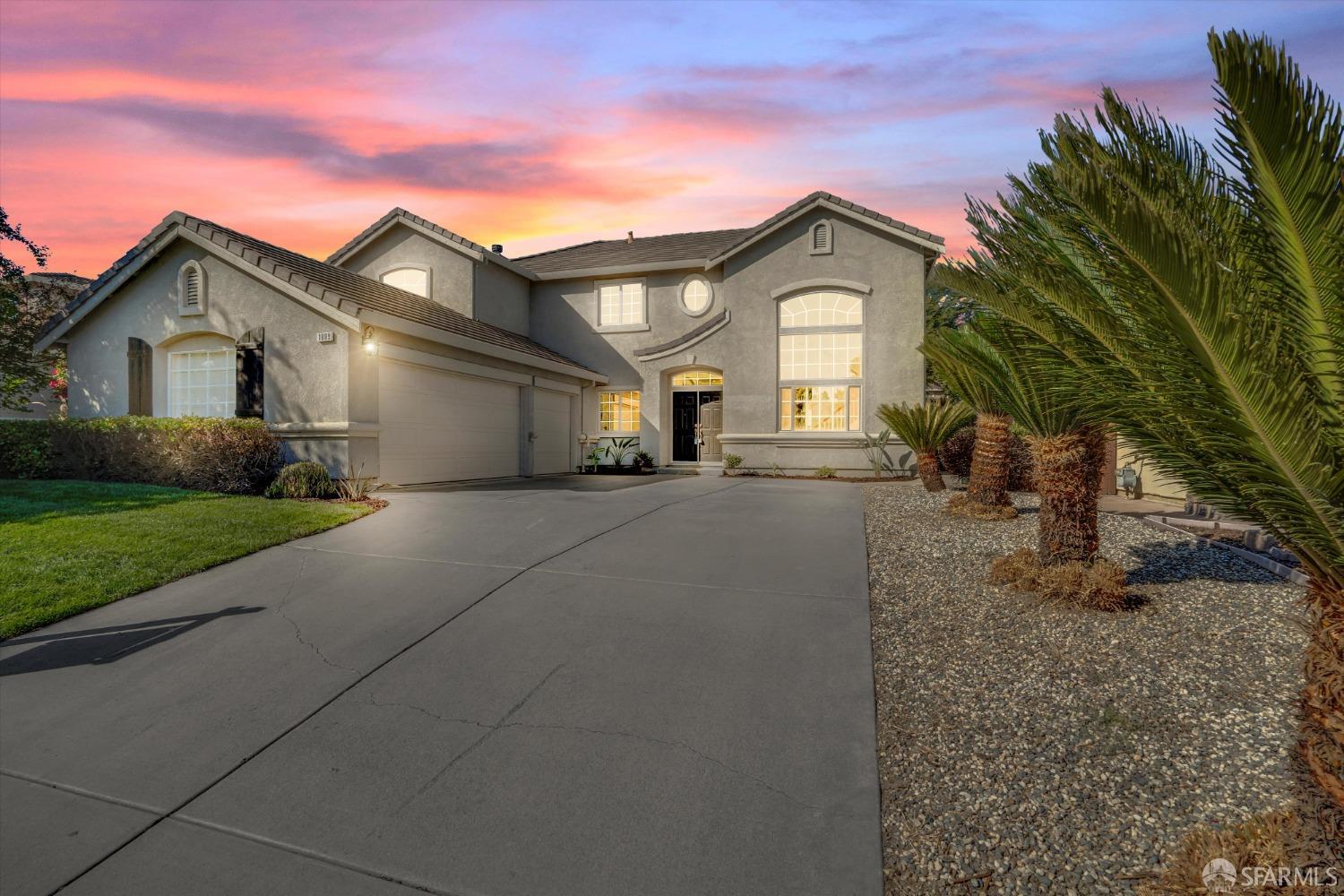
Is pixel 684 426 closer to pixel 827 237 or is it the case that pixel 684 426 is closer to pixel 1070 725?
pixel 827 237

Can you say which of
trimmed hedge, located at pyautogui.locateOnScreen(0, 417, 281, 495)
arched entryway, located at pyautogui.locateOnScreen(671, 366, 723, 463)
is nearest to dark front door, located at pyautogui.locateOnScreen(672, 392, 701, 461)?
arched entryway, located at pyautogui.locateOnScreen(671, 366, 723, 463)

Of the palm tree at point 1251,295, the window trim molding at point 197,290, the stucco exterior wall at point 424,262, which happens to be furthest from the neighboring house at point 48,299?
the palm tree at point 1251,295

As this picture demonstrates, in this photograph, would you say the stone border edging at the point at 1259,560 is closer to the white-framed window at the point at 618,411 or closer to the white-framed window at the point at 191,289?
the white-framed window at the point at 618,411

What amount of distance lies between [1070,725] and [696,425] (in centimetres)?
1533

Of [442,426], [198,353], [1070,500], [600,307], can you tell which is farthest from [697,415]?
[1070,500]

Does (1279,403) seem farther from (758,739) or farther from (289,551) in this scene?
(289,551)

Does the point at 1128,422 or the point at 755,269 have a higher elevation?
the point at 755,269

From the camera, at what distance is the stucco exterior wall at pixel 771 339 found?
15820 millimetres

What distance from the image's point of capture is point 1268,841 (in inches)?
93.2

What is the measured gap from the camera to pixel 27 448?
13016 millimetres

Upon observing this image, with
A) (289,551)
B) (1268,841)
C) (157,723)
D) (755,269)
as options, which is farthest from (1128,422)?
(755,269)

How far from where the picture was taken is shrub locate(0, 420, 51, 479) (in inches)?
510

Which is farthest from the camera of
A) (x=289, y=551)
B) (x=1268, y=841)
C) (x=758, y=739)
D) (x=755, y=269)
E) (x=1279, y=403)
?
(x=755, y=269)

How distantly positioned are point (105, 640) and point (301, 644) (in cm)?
174
